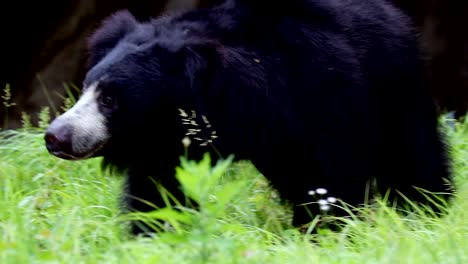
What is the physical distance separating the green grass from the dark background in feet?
3.66

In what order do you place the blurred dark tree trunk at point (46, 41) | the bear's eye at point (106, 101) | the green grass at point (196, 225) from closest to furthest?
the green grass at point (196, 225)
the bear's eye at point (106, 101)
the blurred dark tree trunk at point (46, 41)

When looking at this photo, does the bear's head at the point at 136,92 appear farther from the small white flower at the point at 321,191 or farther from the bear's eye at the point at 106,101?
the small white flower at the point at 321,191

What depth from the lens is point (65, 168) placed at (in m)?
5.16

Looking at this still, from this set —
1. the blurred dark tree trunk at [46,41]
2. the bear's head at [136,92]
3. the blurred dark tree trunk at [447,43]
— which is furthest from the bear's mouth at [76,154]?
the blurred dark tree trunk at [447,43]

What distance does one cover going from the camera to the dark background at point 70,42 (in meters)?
6.75

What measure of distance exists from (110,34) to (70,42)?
2562 millimetres

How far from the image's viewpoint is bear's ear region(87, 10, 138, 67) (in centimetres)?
429

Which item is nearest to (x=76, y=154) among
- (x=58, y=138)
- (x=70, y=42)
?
(x=58, y=138)

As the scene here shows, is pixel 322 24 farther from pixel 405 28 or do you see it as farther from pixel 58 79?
pixel 58 79

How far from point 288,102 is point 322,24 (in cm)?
39

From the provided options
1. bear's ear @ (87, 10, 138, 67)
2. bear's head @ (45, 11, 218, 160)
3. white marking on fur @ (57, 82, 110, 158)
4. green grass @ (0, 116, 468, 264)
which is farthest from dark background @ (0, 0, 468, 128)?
white marking on fur @ (57, 82, 110, 158)

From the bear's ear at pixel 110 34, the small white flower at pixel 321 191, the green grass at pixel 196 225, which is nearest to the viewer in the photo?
the green grass at pixel 196 225

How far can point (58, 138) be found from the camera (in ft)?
12.6

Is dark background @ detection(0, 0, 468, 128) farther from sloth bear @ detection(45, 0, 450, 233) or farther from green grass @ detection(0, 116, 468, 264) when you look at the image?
sloth bear @ detection(45, 0, 450, 233)
